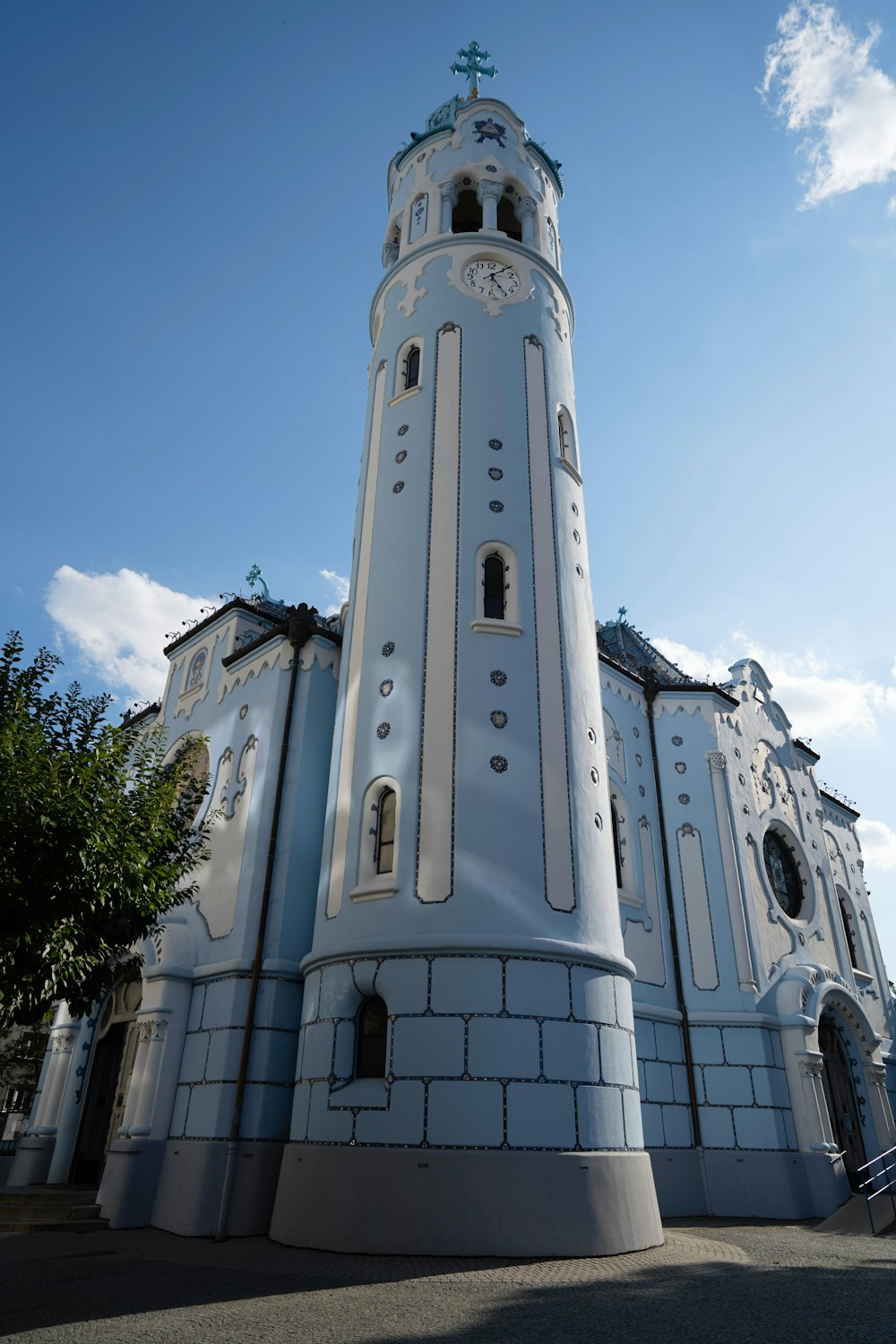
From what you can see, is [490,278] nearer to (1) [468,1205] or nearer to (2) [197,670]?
Result: (2) [197,670]

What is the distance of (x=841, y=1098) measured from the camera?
20406 millimetres

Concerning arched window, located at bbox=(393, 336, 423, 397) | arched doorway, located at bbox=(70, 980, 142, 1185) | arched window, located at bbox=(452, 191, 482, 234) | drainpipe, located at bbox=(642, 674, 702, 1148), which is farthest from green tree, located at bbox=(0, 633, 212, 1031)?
arched window, located at bbox=(452, 191, 482, 234)

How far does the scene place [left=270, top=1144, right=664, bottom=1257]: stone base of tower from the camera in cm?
1085

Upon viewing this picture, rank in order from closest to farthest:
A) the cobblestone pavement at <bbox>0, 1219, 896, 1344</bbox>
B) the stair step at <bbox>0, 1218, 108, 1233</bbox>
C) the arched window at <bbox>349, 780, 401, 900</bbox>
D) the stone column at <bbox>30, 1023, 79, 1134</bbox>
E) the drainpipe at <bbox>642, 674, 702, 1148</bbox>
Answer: the cobblestone pavement at <bbox>0, 1219, 896, 1344</bbox> < the arched window at <bbox>349, 780, 401, 900</bbox> < the stair step at <bbox>0, 1218, 108, 1233</bbox> < the drainpipe at <bbox>642, 674, 702, 1148</bbox> < the stone column at <bbox>30, 1023, 79, 1134</bbox>

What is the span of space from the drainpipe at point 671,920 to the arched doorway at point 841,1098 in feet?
11.5

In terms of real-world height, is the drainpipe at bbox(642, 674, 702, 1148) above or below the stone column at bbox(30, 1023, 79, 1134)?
above

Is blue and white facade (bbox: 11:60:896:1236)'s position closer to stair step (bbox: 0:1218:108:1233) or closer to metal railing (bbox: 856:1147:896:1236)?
stair step (bbox: 0:1218:108:1233)

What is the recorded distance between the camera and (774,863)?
75.4ft

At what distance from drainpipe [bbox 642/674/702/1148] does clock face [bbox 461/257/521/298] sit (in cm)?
1038

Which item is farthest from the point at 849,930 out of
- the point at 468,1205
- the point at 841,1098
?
the point at 468,1205

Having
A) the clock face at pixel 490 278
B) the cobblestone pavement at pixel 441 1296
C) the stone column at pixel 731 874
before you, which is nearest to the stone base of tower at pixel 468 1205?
the cobblestone pavement at pixel 441 1296

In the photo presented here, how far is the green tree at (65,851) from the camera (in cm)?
995

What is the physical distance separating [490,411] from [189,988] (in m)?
12.9

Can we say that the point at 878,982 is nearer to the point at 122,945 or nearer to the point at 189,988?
the point at 189,988
